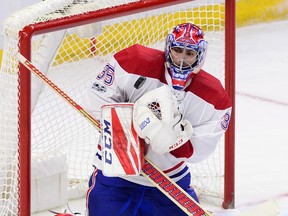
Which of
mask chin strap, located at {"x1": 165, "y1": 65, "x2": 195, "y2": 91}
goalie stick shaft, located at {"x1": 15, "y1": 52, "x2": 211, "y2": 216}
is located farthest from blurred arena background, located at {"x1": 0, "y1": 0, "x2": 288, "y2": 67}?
goalie stick shaft, located at {"x1": 15, "y1": 52, "x2": 211, "y2": 216}

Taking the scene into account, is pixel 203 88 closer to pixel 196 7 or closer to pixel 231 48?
pixel 231 48

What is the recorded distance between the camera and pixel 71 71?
422cm

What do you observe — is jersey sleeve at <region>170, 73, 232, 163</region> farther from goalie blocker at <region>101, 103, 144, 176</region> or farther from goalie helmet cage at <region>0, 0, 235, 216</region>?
goalie helmet cage at <region>0, 0, 235, 216</region>

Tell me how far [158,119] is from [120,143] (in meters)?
0.16

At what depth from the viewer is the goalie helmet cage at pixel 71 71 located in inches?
123

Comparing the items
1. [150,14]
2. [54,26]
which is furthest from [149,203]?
[150,14]

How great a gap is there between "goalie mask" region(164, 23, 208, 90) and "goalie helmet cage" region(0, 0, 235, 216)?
10.9 inches

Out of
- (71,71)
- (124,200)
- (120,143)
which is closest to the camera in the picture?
(120,143)

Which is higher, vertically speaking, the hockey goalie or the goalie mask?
the goalie mask

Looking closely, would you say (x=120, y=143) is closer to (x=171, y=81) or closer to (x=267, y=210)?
(x=171, y=81)

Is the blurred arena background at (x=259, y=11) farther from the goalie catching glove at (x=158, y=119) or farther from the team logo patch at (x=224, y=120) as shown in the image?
the goalie catching glove at (x=158, y=119)

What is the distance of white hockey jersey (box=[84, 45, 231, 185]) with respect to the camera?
118 inches

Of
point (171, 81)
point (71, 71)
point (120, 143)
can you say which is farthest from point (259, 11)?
point (120, 143)

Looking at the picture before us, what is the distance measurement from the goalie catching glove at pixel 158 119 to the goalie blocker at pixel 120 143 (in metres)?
0.04
